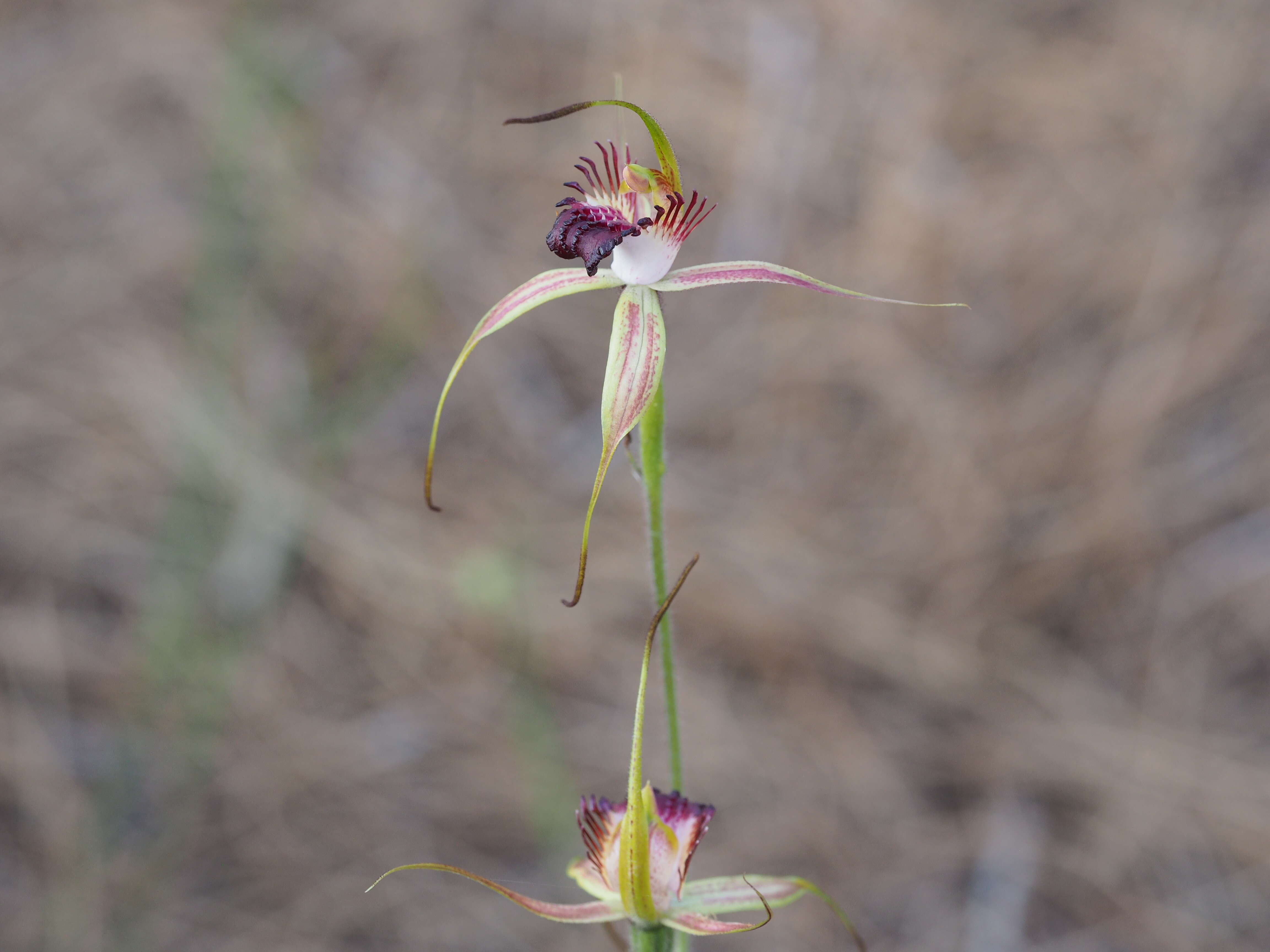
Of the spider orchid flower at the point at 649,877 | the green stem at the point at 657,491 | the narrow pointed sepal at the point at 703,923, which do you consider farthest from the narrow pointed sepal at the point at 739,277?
the narrow pointed sepal at the point at 703,923

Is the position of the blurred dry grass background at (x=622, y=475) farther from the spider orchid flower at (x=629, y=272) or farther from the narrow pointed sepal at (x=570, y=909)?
the spider orchid flower at (x=629, y=272)

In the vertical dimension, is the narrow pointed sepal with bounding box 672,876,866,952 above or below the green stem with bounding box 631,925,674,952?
above

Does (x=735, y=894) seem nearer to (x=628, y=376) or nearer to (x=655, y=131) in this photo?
(x=628, y=376)

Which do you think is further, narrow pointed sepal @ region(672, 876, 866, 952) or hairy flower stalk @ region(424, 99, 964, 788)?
narrow pointed sepal @ region(672, 876, 866, 952)

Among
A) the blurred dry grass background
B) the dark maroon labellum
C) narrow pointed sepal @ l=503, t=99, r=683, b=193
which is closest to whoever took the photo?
narrow pointed sepal @ l=503, t=99, r=683, b=193

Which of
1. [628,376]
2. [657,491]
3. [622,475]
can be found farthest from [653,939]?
[622,475]

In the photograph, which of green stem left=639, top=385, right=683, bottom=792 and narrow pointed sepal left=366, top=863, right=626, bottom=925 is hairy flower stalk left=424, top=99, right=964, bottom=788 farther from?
narrow pointed sepal left=366, top=863, right=626, bottom=925

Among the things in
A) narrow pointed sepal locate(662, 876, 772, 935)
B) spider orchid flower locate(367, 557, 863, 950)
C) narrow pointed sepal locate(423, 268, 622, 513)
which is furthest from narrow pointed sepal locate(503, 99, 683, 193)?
narrow pointed sepal locate(662, 876, 772, 935)
